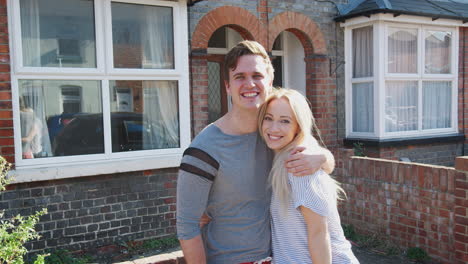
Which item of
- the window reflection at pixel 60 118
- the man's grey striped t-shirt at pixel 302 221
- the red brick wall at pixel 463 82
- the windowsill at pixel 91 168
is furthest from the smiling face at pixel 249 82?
the red brick wall at pixel 463 82

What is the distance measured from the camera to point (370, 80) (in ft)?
25.6

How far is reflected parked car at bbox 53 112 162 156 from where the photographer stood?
16.8 ft

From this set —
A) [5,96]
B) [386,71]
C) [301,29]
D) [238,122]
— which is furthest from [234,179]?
[386,71]

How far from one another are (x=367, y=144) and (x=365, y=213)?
9.16 ft

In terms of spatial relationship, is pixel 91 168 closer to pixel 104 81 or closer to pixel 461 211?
pixel 104 81

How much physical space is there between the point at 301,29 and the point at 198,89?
2.33 meters

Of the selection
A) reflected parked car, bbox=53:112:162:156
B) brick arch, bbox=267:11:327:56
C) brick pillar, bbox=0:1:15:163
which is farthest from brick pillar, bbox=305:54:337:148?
brick pillar, bbox=0:1:15:163

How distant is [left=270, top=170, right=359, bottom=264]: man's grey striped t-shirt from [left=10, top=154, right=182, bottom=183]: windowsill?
3.40 meters

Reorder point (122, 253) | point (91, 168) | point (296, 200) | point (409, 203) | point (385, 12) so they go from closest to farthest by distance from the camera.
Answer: point (296, 200) < point (409, 203) < point (91, 168) < point (122, 253) < point (385, 12)

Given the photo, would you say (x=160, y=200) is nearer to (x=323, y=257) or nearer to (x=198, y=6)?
(x=198, y=6)

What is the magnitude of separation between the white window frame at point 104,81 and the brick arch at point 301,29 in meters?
1.85

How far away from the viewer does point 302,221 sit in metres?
2.11

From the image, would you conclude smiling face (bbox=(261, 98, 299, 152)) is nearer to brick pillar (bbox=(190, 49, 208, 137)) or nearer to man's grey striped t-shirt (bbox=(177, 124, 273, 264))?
man's grey striped t-shirt (bbox=(177, 124, 273, 264))

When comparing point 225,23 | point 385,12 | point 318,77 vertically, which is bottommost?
point 318,77
